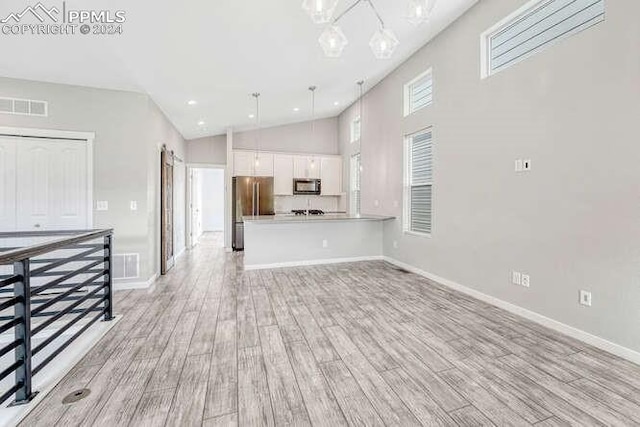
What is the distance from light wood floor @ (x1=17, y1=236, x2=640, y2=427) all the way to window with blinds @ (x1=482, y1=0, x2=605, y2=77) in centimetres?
279

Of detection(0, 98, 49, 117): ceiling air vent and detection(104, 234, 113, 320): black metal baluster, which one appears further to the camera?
detection(0, 98, 49, 117): ceiling air vent

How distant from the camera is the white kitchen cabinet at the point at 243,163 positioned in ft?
23.6

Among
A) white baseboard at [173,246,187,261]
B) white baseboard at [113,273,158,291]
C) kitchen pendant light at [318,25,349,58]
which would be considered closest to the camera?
kitchen pendant light at [318,25,349,58]

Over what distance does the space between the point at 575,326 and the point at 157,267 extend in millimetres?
5382

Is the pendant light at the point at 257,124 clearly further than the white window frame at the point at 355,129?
No

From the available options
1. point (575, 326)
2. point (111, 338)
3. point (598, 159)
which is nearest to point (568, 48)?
point (598, 159)

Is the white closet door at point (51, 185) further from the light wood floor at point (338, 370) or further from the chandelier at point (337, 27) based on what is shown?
the chandelier at point (337, 27)

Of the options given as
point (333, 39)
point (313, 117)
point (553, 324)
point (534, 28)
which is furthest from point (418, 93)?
point (553, 324)

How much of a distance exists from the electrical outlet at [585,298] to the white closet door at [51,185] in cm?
569

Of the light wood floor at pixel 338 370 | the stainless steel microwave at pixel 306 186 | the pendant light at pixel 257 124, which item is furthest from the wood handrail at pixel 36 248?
the stainless steel microwave at pixel 306 186

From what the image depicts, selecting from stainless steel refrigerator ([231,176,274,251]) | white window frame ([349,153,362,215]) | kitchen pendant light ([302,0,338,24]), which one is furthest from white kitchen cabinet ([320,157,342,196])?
kitchen pendant light ([302,0,338,24])

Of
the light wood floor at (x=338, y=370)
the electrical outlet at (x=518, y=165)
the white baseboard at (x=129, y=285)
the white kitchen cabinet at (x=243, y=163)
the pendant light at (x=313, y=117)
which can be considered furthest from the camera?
the white kitchen cabinet at (x=243, y=163)

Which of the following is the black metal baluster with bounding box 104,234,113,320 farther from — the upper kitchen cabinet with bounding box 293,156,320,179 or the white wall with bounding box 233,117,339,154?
the upper kitchen cabinet with bounding box 293,156,320,179

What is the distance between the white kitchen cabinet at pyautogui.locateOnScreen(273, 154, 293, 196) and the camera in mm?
7469
